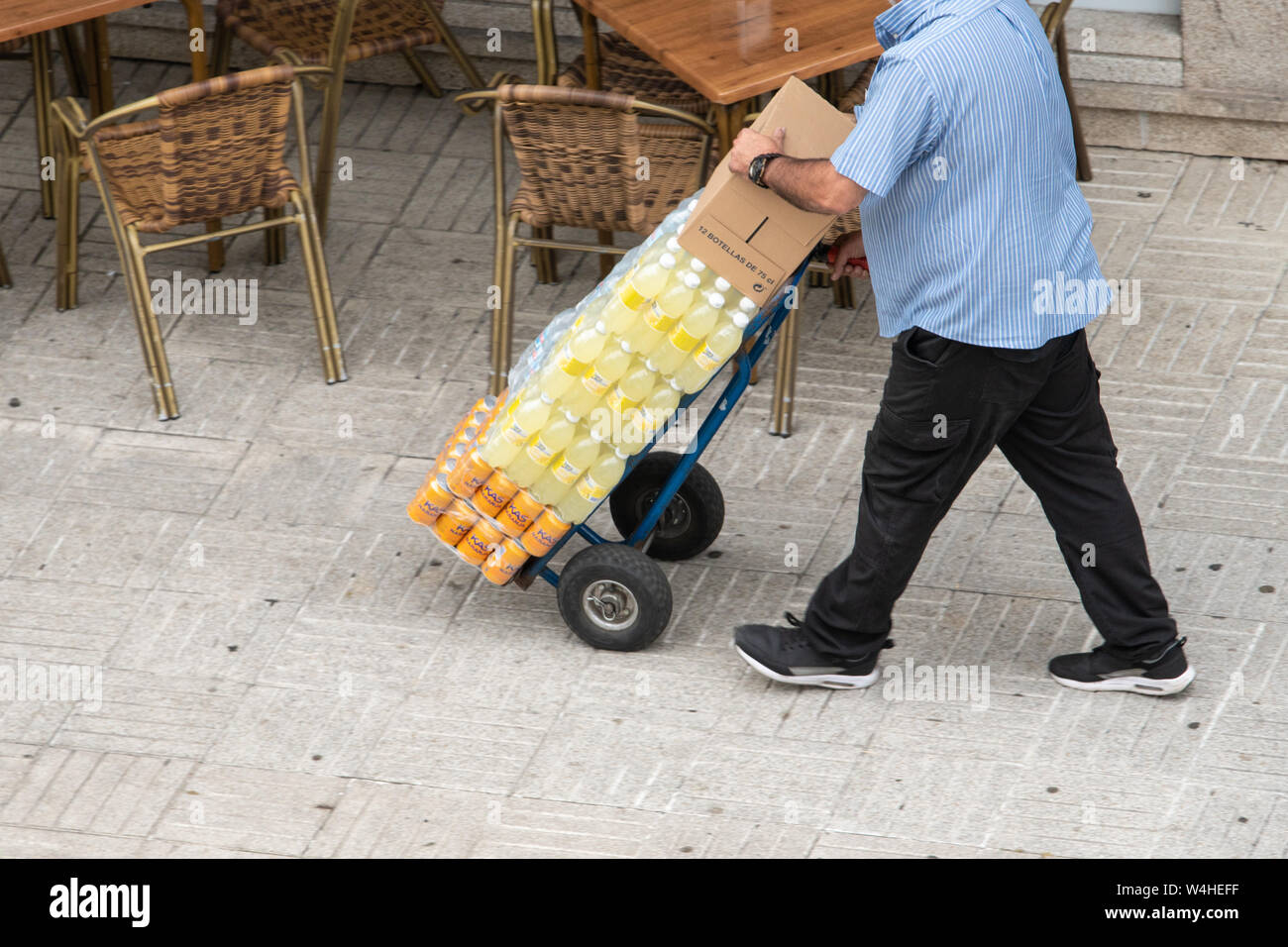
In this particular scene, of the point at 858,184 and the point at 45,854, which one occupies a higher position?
the point at 858,184

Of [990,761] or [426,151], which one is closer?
[990,761]

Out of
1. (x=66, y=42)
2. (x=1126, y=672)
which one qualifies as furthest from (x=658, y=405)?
(x=66, y=42)

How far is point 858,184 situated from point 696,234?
1.89 ft

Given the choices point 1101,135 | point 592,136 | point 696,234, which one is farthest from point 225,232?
point 1101,135

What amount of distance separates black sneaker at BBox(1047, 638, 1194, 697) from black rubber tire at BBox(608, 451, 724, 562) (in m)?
1.05

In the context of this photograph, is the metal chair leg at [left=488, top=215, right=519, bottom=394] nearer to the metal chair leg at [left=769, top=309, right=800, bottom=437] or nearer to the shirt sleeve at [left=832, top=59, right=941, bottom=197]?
the metal chair leg at [left=769, top=309, right=800, bottom=437]

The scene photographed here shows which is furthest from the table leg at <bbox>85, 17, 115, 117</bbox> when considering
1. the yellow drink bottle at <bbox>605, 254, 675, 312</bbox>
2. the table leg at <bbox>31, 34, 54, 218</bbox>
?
the yellow drink bottle at <bbox>605, 254, 675, 312</bbox>

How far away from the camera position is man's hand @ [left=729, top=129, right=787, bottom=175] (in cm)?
448

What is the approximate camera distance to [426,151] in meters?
7.45

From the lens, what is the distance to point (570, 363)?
482 centimetres

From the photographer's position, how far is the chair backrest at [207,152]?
19.0 ft

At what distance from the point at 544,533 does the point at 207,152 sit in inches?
72.3

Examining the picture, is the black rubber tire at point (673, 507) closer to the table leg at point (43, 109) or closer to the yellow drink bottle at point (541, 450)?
the yellow drink bottle at point (541, 450)

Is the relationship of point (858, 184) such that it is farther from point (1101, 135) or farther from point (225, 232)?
point (1101, 135)
